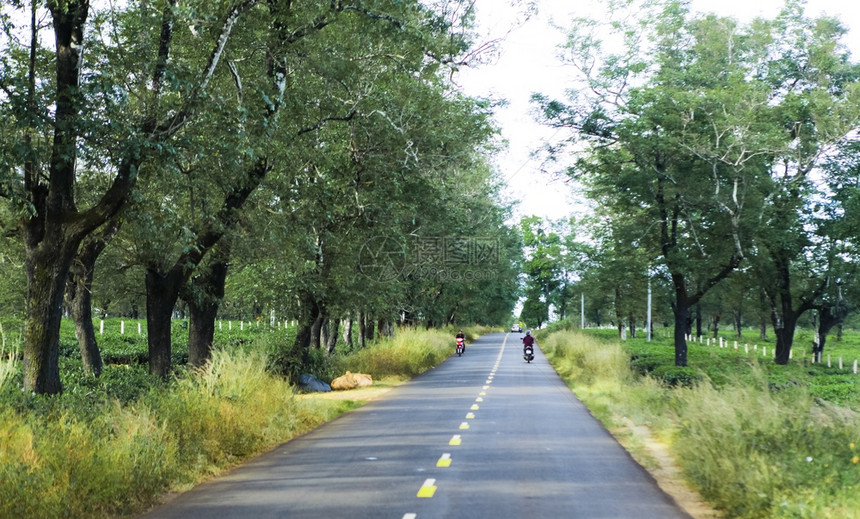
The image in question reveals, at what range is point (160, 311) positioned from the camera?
18.7 metres

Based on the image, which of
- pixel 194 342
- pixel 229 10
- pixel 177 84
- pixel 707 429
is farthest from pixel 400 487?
pixel 194 342

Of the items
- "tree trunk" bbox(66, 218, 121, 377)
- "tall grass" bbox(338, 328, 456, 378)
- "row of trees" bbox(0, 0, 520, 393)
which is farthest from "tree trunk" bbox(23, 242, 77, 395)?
"tall grass" bbox(338, 328, 456, 378)

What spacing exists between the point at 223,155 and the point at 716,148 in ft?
57.8

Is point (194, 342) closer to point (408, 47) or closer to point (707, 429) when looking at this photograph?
point (408, 47)

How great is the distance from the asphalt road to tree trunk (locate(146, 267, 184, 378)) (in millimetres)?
4688

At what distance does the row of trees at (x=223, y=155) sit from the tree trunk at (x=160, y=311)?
5 centimetres

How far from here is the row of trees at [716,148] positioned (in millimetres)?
27578

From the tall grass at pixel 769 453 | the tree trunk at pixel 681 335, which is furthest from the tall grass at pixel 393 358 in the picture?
the tall grass at pixel 769 453

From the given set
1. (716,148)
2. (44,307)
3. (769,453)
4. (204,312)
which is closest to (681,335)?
(716,148)

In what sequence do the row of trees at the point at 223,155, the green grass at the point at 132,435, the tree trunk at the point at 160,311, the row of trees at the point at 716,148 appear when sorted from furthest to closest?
the row of trees at the point at 716,148
the tree trunk at the point at 160,311
the row of trees at the point at 223,155
the green grass at the point at 132,435

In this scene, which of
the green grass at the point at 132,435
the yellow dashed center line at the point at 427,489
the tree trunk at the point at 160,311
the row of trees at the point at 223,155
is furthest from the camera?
the tree trunk at the point at 160,311

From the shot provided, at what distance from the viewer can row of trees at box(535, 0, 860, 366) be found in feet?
90.5

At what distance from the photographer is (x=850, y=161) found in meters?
32.8

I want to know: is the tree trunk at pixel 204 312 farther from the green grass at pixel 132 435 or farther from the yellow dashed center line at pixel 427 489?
the yellow dashed center line at pixel 427 489
